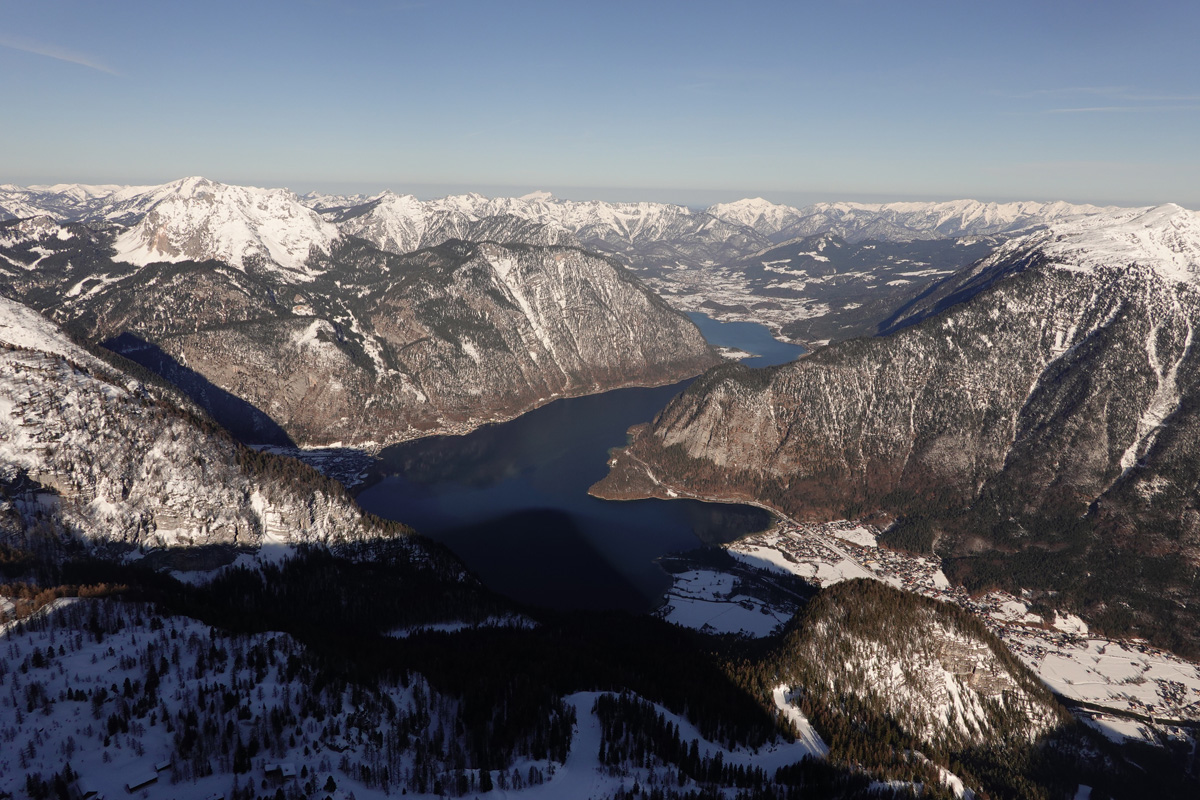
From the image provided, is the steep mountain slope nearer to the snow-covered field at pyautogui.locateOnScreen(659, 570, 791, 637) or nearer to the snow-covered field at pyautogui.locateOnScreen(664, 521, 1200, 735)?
the snow-covered field at pyautogui.locateOnScreen(659, 570, 791, 637)

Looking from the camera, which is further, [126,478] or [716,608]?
[716,608]

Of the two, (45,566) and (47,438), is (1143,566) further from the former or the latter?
(47,438)

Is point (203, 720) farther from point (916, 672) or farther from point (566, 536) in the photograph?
point (566, 536)

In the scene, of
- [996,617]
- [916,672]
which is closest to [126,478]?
[916,672]

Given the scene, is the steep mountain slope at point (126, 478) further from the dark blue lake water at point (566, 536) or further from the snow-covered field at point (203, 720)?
the dark blue lake water at point (566, 536)

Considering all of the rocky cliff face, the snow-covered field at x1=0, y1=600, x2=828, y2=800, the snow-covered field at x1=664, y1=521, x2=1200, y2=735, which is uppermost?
the snow-covered field at x1=0, y1=600, x2=828, y2=800

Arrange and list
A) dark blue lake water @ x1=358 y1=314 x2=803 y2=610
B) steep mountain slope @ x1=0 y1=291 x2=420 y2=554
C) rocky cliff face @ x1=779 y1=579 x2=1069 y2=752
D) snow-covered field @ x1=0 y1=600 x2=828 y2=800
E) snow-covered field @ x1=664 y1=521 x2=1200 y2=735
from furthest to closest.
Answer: dark blue lake water @ x1=358 y1=314 x2=803 y2=610
snow-covered field @ x1=664 y1=521 x2=1200 y2=735
steep mountain slope @ x1=0 y1=291 x2=420 y2=554
rocky cliff face @ x1=779 y1=579 x2=1069 y2=752
snow-covered field @ x1=0 y1=600 x2=828 y2=800

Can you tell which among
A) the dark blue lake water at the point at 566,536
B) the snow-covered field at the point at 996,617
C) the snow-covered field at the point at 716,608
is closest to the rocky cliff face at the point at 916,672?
the snow-covered field at the point at 996,617

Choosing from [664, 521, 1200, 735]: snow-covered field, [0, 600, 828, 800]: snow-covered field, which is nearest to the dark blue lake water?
[664, 521, 1200, 735]: snow-covered field

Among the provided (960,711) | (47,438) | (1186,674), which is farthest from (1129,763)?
(47,438)
